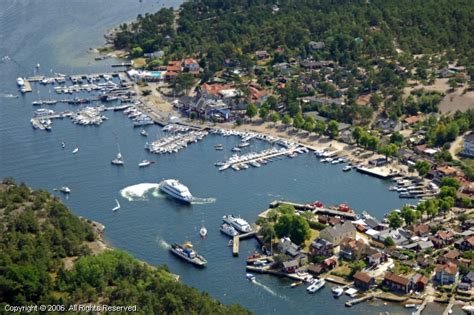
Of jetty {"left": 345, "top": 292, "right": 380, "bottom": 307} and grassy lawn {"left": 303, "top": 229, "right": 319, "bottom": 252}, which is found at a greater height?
grassy lawn {"left": 303, "top": 229, "right": 319, "bottom": 252}

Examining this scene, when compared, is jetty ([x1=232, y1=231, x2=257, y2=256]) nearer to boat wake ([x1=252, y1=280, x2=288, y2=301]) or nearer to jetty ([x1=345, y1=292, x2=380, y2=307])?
boat wake ([x1=252, y1=280, x2=288, y2=301])

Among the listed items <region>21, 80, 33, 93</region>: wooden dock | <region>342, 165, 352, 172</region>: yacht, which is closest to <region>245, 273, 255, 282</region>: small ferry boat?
<region>342, 165, 352, 172</region>: yacht

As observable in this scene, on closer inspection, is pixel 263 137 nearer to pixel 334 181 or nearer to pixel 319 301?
pixel 334 181

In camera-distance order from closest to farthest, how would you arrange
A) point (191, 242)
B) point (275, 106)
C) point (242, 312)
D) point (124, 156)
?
point (242, 312) < point (191, 242) < point (124, 156) < point (275, 106)

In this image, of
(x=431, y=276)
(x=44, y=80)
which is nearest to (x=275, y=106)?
(x=44, y=80)

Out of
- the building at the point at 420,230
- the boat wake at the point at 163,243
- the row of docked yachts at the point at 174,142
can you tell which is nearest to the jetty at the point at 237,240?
the boat wake at the point at 163,243

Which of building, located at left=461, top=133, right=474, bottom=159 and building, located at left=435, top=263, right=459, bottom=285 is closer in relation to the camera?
building, located at left=435, top=263, right=459, bottom=285
